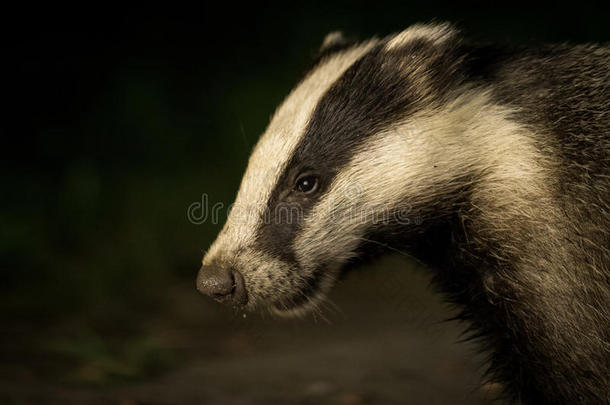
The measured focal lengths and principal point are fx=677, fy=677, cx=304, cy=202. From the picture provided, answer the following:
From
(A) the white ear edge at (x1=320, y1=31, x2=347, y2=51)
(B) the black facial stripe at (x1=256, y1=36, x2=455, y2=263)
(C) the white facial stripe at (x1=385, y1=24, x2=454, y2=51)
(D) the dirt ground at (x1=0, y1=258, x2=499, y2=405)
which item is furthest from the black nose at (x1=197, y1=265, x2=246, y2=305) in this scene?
(A) the white ear edge at (x1=320, y1=31, x2=347, y2=51)

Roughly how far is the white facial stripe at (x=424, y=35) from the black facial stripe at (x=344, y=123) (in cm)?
4

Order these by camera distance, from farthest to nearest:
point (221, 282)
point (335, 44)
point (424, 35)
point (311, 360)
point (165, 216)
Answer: point (165, 216) → point (311, 360) → point (335, 44) → point (424, 35) → point (221, 282)

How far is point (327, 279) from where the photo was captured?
2338 millimetres

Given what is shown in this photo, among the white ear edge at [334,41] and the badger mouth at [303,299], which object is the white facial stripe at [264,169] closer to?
the badger mouth at [303,299]

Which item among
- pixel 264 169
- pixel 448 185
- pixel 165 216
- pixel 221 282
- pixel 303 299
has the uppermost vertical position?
pixel 165 216

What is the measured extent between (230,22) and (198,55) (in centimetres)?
38

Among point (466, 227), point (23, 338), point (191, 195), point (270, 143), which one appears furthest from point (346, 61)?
point (191, 195)

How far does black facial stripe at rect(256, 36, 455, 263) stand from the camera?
87.5 inches

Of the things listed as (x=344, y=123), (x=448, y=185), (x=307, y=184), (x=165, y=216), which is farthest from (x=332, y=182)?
(x=165, y=216)

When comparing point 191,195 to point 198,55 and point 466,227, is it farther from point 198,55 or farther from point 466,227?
point 466,227

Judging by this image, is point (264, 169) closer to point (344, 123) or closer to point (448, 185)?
point (344, 123)

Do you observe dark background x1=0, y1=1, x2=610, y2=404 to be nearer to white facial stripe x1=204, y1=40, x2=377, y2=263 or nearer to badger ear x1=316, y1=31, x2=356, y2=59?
badger ear x1=316, y1=31, x2=356, y2=59

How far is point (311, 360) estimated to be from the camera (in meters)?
3.33

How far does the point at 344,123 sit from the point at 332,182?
8.0 inches
